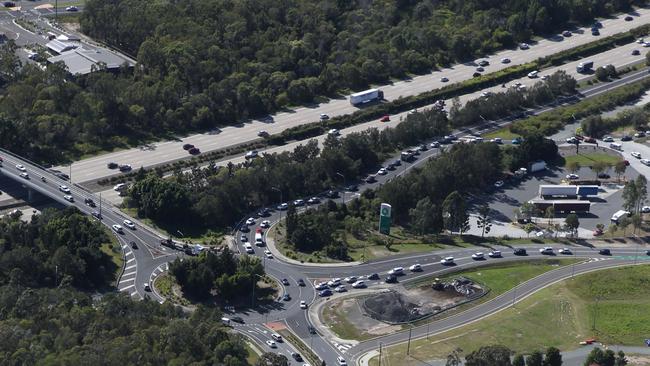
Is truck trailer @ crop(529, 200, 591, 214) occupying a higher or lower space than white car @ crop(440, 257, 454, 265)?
higher

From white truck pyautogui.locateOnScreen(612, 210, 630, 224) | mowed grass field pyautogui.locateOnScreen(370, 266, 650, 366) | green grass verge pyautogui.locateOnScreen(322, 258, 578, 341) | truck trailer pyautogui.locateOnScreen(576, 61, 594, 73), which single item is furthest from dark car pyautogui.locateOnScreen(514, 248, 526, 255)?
truck trailer pyautogui.locateOnScreen(576, 61, 594, 73)

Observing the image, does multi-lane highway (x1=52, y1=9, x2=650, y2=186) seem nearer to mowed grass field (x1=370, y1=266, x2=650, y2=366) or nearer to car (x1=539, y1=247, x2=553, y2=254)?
car (x1=539, y1=247, x2=553, y2=254)

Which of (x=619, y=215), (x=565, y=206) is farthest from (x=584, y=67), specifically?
(x=619, y=215)

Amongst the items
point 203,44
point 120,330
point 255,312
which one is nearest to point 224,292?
point 255,312

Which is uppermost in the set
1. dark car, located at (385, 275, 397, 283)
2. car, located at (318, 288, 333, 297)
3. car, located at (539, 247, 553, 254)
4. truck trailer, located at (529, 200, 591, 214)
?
truck trailer, located at (529, 200, 591, 214)

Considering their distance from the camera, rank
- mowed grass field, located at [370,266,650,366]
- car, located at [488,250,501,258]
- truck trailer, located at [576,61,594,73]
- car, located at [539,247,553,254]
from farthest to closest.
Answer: truck trailer, located at [576,61,594,73]
car, located at [539,247,553,254]
car, located at [488,250,501,258]
mowed grass field, located at [370,266,650,366]

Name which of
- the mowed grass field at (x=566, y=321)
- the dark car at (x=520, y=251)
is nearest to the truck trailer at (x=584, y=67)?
the dark car at (x=520, y=251)
